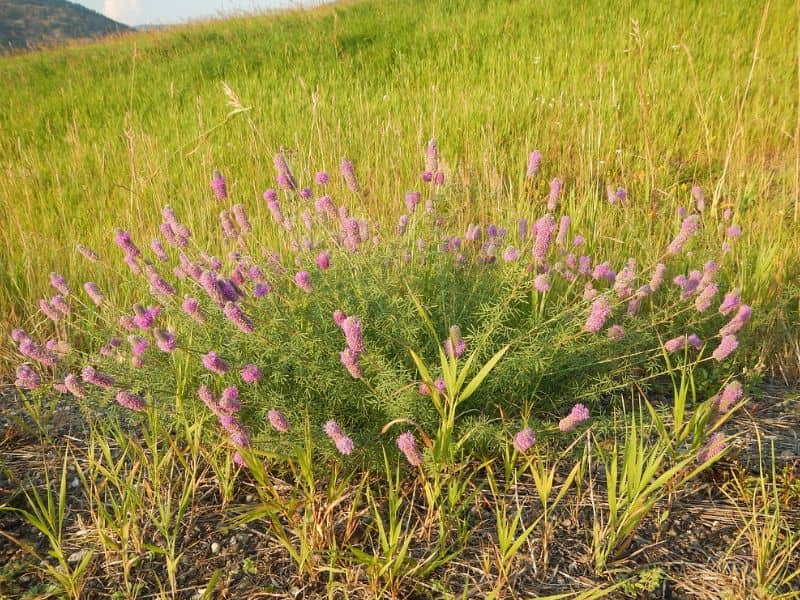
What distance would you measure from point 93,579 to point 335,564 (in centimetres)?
58

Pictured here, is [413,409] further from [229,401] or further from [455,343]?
[229,401]

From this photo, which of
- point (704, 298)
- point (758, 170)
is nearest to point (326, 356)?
point (704, 298)

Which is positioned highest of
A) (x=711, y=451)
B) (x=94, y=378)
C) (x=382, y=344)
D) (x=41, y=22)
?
(x=41, y=22)

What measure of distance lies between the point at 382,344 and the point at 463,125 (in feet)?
8.03

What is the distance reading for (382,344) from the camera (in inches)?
66.8

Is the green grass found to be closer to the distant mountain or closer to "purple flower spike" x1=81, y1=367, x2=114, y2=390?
"purple flower spike" x1=81, y1=367, x2=114, y2=390

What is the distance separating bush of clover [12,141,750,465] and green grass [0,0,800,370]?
322 millimetres

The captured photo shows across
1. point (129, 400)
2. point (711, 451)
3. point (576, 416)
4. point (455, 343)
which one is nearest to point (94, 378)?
point (129, 400)

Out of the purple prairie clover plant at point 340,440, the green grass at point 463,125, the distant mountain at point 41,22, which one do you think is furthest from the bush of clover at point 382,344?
the distant mountain at point 41,22

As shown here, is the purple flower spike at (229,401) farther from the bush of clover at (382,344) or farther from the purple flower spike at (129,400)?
the purple flower spike at (129,400)

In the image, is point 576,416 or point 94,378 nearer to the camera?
point 576,416

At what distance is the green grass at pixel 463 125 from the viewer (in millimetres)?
2564

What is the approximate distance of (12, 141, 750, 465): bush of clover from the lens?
1.41 m

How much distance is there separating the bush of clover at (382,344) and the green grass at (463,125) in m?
0.32
